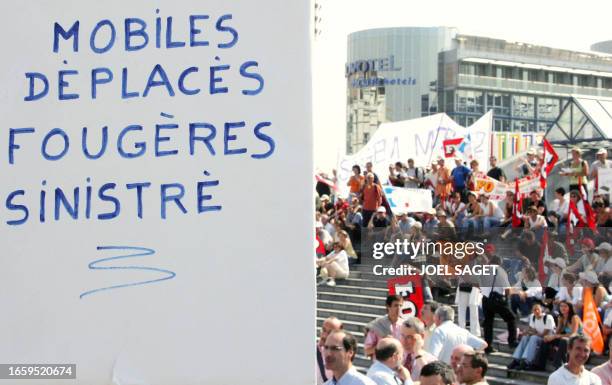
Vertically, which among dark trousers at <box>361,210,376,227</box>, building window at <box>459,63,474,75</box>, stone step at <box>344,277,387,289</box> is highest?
building window at <box>459,63,474,75</box>

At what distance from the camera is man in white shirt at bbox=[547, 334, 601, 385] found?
662cm

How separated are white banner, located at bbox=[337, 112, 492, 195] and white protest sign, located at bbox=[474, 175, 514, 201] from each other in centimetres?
259

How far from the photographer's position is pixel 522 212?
1334 centimetres

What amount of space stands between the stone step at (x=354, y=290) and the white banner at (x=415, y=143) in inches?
116

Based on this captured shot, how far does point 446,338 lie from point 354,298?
7.05m

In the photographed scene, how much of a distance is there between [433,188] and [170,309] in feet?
46.4

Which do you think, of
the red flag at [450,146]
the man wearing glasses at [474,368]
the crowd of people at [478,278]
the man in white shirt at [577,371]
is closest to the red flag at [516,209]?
the crowd of people at [478,278]

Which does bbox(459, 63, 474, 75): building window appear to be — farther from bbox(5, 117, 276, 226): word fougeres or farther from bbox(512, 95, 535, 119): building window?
bbox(5, 117, 276, 226): word fougeres

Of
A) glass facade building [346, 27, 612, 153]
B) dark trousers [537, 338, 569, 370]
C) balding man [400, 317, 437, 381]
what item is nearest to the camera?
balding man [400, 317, 437, 381]

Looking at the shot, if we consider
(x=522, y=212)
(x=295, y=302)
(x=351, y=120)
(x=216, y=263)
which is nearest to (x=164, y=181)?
(x=216, y=263)

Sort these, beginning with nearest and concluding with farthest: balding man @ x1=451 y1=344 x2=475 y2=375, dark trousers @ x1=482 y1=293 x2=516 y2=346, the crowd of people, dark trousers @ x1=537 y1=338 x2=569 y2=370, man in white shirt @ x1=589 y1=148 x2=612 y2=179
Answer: balding man @ x1=451 y1=344 x2=475 y2=375, the crowd of people, dark trousers @ x1=537 y1=338 x2=569 y2=370, dark trousers @ x1=482 y1=293 x2=516 y2=346, man in white shirt @ x1=589 y1=148 x2=612 y2=179

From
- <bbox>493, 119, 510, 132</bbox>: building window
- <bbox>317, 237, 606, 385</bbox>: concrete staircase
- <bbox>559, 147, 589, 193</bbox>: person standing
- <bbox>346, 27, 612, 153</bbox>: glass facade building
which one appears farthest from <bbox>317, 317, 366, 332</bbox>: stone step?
<bbox>493, 119, 510, 132</bbox>: building window

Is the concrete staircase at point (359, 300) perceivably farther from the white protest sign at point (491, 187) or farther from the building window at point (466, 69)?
the building window at point (466, 69)

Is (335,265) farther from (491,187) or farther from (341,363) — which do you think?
(341,363)
